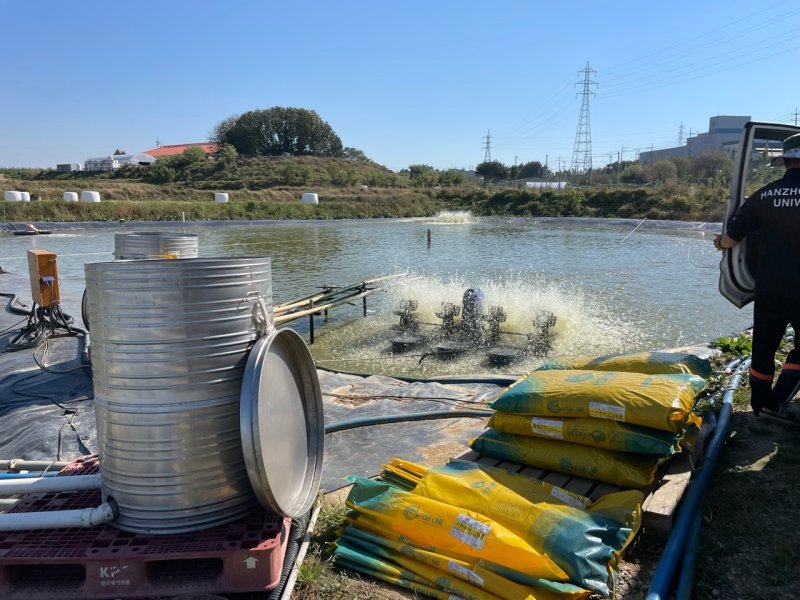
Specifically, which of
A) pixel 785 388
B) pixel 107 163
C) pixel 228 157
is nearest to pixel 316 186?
pixel 228 157

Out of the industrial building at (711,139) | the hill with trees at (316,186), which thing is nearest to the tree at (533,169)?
the hill with trees at (316,186)

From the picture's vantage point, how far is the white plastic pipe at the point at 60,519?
2510mm

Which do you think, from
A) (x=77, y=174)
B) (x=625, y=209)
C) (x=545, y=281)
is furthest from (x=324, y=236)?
(x=77, y=174)

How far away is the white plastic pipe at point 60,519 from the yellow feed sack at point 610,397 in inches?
88.4

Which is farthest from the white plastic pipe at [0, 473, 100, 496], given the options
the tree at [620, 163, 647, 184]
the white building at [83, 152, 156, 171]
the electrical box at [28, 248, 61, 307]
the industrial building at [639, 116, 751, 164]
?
the industrial building at [639, 116, 751, 164]

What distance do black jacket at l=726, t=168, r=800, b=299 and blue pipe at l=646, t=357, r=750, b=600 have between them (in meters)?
0.96

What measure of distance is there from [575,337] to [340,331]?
4.73 m

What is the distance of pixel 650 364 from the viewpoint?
3.98 meters

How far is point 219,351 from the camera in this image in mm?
2564

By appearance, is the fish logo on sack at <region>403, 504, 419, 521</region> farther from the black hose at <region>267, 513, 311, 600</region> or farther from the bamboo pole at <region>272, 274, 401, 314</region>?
the bamboo pole at <region>272, 274, 401, 314</region>

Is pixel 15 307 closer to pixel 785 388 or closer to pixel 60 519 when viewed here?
pixel 60 519

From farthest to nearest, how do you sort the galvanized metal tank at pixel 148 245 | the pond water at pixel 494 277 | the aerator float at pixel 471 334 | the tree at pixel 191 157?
the tree at pixel 191 157 → the pond water at pixel 494 277 → the aerator float at pixel 471 334 → the galvanized metal tank at pixel 148 245

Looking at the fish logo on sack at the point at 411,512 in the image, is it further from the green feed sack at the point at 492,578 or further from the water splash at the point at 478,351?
the water splash at the point at 478,351

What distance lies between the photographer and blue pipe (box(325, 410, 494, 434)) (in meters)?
4.43
